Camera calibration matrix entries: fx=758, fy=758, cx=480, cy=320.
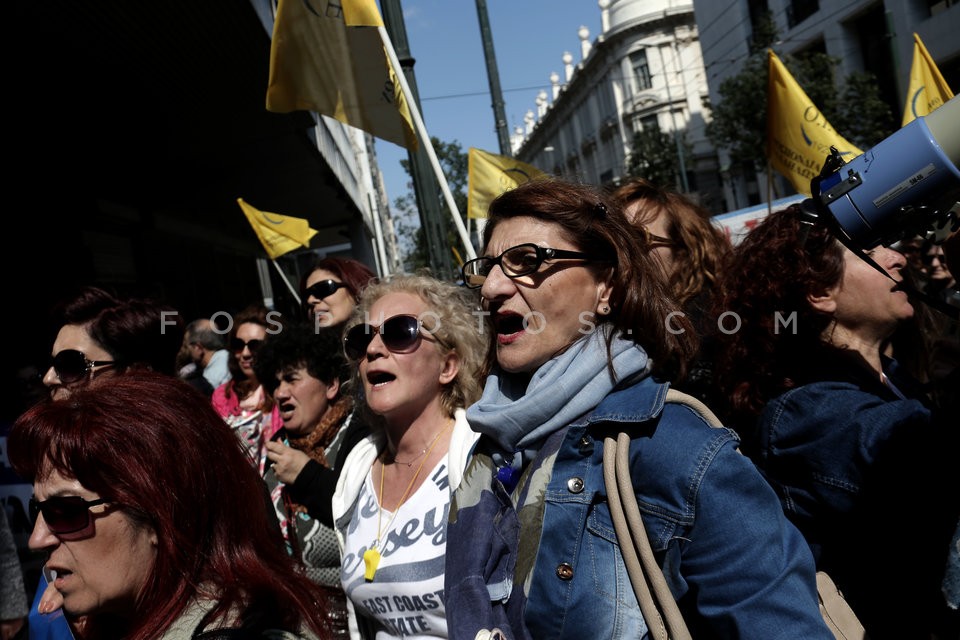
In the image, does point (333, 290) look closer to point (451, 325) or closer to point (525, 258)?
point (451, 325)

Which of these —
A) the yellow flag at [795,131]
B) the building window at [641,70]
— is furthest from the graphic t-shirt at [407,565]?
the building window at [641,70]

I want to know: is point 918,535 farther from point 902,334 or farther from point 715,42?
point 715,42

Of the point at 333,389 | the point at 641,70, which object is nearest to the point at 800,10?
the point at 641,70

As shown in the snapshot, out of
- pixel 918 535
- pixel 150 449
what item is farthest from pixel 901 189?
pixel 150 449

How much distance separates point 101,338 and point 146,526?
174cm

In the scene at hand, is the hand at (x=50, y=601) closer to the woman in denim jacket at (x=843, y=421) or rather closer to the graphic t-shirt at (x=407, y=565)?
the graphic t-shirt at (x=407, y=565)

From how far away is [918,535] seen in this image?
1.87m

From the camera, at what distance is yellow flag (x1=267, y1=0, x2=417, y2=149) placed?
4227 millimetres

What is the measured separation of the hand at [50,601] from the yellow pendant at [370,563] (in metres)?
→ 0.91

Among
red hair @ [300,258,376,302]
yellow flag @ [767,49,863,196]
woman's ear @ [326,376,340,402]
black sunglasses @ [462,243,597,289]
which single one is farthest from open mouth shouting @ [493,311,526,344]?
yellow flag @ [767,49,863,196]

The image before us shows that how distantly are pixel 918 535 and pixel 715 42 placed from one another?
39.5 m

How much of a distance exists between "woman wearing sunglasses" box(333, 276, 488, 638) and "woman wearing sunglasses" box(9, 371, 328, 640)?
591 millimetres

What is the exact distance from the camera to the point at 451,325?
299cm

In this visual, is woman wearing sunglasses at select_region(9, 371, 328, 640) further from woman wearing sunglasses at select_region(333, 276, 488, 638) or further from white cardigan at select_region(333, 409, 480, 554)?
white cardigan at select_region(333, 409, 480, 554)
